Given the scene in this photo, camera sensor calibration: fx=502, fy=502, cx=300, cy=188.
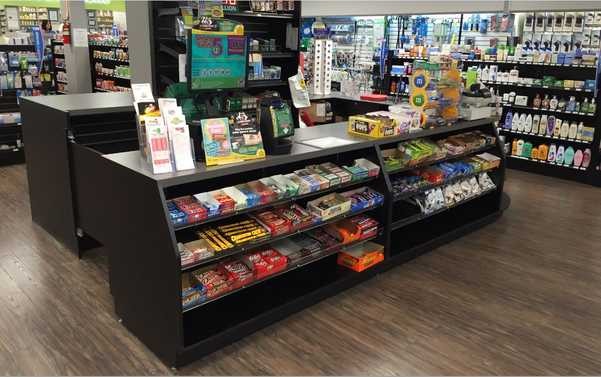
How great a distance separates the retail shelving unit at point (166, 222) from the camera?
275cm

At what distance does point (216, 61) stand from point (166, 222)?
3.50ft

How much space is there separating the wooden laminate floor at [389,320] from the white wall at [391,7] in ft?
15.2

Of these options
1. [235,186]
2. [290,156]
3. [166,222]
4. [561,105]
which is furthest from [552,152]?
[166,222]

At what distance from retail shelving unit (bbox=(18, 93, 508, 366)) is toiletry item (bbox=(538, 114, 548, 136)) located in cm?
301

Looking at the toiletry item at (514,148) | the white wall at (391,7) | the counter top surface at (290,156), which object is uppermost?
the white wall at (391,7)

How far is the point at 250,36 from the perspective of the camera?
5160 mm

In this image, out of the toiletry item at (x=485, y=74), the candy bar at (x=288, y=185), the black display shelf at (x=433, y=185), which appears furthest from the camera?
the toiletry item at (x=485, y=74)

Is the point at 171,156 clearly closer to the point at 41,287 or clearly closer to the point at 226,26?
the point at 226,26

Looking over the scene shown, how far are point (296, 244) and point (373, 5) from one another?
7.27 metres

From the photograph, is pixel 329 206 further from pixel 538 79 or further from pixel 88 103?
pixel 538 79

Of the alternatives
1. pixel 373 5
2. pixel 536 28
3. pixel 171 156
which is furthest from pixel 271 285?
pixel 373 5

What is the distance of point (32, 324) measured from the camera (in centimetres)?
321

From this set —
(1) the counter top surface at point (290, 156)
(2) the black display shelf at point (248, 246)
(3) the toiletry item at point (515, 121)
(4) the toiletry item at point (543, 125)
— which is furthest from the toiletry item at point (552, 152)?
(2) the black display shelf at point (248, 246)

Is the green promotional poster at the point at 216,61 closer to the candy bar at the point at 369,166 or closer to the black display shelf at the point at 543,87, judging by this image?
the candy bar at the point at 369,166
